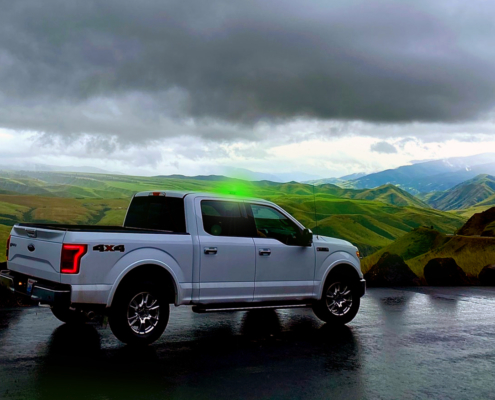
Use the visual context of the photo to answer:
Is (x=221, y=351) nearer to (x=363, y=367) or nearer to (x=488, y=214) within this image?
(x=363, y=367)

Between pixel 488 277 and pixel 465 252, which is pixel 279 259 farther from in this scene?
pixel 465 252

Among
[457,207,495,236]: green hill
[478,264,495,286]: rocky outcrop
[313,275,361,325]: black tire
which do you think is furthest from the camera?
[457,207,495,236]: green hill

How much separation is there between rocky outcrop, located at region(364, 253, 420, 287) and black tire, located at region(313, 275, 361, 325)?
6.73 meters

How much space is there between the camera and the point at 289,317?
406 inches

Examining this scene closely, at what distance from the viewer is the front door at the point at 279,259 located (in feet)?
28.3

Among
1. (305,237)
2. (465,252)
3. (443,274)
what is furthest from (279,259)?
(465,252)

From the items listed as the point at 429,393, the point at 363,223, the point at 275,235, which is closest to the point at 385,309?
the point at 275,235

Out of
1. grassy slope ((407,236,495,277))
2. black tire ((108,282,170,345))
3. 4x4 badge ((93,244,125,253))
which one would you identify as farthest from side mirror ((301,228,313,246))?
grassy slope ((407,236,495,277))

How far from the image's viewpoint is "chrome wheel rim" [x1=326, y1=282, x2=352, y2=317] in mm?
9672

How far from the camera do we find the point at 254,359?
7066mm

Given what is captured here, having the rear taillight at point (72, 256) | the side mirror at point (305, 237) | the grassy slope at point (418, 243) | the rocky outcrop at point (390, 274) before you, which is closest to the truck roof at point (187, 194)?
the side mirror at point (305, 237)

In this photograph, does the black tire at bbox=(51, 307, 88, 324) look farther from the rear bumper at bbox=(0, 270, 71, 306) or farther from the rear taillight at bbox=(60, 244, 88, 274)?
the rear taillight at bbox=(60, 244, 88, 274)

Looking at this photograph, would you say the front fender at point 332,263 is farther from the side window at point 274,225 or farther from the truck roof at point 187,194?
the truck roof at point 187,194

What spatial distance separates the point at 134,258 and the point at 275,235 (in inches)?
104
